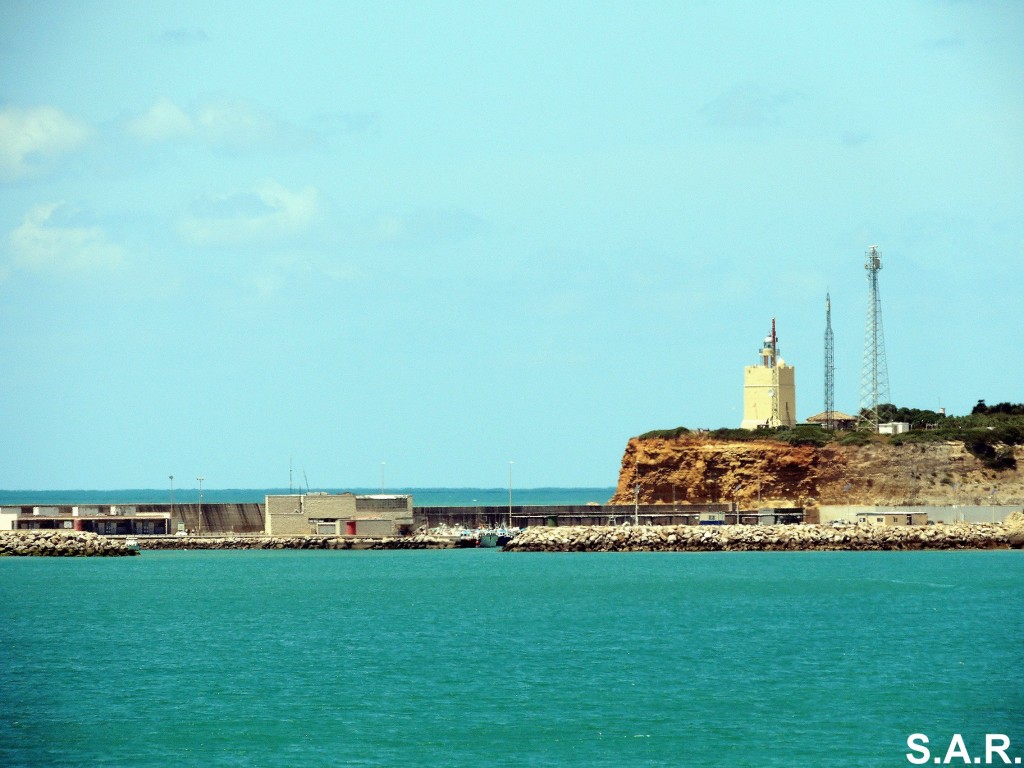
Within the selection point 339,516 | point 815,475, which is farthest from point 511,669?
point 815,475

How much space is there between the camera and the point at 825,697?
1735 inches

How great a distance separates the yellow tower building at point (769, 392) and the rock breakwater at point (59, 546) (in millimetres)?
56652

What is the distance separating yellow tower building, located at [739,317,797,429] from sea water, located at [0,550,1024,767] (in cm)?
4633

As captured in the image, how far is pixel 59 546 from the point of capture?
110m

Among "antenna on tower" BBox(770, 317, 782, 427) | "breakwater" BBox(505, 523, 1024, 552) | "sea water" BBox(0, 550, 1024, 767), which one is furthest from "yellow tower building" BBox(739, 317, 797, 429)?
"sea water" BBox(0, 550, 1024, 767)

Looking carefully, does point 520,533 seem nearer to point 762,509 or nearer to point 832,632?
point 762,509

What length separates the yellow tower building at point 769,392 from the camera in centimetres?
13338

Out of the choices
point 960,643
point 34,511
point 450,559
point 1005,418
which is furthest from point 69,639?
point 1005,418

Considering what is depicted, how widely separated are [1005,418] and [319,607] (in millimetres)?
81903

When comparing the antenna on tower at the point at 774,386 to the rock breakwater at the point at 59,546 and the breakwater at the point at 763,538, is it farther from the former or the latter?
the rock breakwater at the point at 59,546

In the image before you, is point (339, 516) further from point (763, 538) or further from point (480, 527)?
point (763, 538)

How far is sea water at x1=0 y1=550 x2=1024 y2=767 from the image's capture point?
3781 centimetres

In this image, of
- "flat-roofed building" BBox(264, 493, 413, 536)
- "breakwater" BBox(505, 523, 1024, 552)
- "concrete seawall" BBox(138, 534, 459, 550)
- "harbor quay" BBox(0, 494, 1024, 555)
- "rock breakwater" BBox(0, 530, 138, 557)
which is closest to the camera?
"breakwater" BBox(505, 523, 1024, 552)

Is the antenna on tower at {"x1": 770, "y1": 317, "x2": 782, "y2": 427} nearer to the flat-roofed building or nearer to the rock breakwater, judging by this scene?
the flat-roofed building
